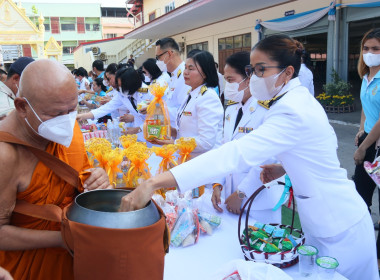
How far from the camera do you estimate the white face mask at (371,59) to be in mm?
2932

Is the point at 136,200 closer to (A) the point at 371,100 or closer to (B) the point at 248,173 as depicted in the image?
(B) the point at 248,173

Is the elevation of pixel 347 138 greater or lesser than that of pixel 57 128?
lesser

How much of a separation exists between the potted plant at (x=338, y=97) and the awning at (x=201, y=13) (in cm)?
335

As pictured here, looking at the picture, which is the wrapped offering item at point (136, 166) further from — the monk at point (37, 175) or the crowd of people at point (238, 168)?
the monk at point (37, 175)

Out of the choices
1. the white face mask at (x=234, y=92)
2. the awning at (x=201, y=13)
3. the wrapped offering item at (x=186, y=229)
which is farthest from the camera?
the awning at (x=201, y=13)

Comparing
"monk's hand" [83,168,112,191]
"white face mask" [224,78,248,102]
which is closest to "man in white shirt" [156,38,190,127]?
"white face mask" [224,78,248,102]

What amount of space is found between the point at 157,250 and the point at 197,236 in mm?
697

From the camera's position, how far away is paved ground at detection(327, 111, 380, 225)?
4.09 m

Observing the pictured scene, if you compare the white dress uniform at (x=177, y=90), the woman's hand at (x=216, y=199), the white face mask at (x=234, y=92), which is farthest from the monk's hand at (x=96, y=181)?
the white dress uniform at (x=177, y=90)

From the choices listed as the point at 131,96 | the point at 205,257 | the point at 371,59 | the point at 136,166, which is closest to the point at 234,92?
the point at 136,166

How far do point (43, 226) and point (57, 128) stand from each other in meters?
0.40

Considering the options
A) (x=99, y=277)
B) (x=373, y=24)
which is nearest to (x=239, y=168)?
(x=99, y=277)

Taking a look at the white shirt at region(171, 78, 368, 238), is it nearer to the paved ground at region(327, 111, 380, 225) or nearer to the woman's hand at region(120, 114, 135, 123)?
the paved ground at region(327, 111, 380, 225)

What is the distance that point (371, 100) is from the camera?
2.99m
